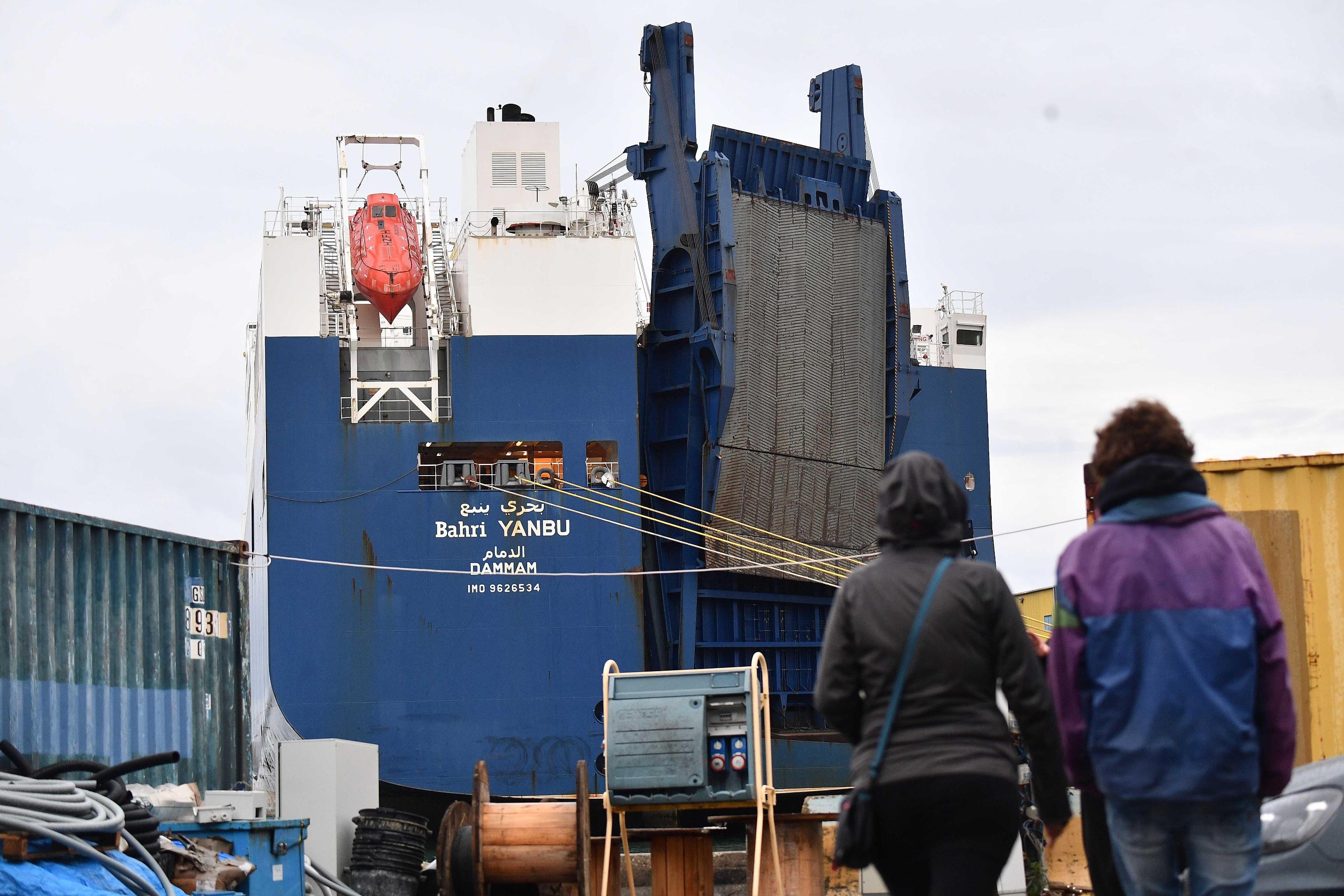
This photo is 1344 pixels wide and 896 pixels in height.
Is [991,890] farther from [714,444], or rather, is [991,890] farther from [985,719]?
[714,444]

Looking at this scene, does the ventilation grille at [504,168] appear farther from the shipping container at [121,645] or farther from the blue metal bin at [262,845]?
the blue metal bin at [262,845]

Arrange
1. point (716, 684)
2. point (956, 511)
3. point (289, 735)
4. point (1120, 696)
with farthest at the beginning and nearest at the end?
point (289, 735), point (716, 684), point (956, 511), point (1120, 696)

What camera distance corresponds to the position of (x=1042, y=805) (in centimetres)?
412

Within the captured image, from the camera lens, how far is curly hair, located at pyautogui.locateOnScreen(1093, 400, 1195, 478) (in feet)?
13.4

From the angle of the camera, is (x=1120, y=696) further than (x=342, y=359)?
No

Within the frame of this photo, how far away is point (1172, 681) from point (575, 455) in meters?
18.3

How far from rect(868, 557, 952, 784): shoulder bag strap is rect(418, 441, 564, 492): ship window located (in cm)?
1785

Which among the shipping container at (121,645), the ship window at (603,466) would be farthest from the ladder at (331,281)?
the shipping container at (121,645)

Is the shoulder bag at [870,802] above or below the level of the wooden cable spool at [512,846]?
above

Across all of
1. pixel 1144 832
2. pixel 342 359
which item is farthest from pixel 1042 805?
pixel 342 359

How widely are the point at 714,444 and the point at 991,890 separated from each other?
17.6m

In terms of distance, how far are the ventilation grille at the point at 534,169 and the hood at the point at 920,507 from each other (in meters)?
22.1

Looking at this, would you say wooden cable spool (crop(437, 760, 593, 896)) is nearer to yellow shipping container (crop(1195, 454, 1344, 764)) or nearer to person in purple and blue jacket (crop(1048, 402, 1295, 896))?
yellow shipping container (crop(1195, 454, 1344, 764))

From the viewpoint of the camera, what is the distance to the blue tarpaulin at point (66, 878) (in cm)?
691
